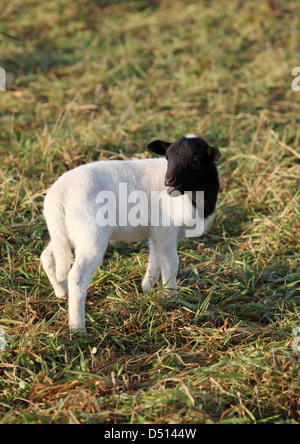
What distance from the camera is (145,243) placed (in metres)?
5.38

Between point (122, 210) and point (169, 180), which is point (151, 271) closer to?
point (122, 210)

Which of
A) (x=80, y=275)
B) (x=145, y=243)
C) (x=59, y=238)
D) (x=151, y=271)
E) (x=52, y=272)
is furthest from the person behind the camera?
(x=145, y=243)

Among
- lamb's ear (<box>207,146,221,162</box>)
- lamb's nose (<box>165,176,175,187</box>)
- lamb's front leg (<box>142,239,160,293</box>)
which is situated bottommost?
lamb's front leg (<box>142,239,160,293</box>)

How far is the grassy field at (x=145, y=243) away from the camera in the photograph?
3480 mm

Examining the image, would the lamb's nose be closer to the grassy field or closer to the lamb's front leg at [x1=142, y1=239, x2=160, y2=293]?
the lamb's front leg at [x1=142, y1=239, x2=160, y2=293]

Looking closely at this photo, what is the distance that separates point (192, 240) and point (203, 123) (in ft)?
7.28

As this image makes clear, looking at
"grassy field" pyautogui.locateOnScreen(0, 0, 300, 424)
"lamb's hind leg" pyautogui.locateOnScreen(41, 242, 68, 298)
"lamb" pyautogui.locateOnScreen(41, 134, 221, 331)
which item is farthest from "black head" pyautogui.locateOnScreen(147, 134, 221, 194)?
"lamb's hind leg" pyautogui.locateOnScreen(41, 242, 68, 298)

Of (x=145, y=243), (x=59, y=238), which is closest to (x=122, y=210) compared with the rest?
(x=59, y=238)

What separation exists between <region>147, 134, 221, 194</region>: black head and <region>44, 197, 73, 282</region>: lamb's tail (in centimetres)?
80

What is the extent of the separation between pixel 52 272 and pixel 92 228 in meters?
0.58

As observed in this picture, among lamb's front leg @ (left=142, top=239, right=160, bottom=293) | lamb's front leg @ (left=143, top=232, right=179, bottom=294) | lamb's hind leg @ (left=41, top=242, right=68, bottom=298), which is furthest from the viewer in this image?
lamb's front leg @ (left=142, top=239, right=160, bottom=293)

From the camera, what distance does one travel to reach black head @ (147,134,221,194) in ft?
13.6
